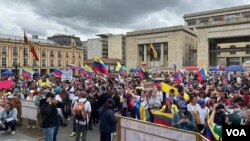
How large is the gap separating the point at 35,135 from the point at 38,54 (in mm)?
79061

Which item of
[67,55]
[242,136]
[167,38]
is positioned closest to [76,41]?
[67,55]

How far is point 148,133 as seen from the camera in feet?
20.7

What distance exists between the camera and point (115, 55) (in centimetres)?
11644

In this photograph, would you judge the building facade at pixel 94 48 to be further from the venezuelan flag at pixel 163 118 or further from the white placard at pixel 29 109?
the venezuelan flag at pixel 163 118

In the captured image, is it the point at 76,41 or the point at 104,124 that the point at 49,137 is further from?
the point at 76,41

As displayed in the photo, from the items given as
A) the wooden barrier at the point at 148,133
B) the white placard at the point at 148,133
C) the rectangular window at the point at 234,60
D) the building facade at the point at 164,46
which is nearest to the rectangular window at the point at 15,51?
the building facade at the point at 164,46

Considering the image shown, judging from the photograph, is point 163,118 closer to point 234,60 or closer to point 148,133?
point 148,133

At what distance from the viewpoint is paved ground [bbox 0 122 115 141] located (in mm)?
9797

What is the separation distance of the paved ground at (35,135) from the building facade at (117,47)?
105 meters

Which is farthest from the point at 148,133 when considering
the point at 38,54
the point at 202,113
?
the point at 38,54

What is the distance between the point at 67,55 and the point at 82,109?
295 ft

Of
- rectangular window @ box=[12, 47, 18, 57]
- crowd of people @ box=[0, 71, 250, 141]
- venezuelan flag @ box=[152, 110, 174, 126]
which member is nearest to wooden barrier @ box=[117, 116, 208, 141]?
crowd of people @ box=[0, 71, 250, 141]

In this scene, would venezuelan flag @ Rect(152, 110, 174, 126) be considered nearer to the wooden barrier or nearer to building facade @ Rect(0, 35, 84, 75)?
the wooden barrier

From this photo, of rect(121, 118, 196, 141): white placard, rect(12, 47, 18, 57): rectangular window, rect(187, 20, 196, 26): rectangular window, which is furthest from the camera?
rect(187, 20, 196, 26): rectangular window
